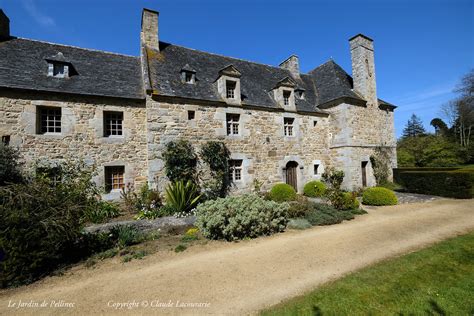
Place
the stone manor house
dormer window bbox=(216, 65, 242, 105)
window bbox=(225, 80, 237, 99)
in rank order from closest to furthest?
the stone manor house, dormer window bbox=(216, 65, 242, 105), window bbox=(225, 80, 237, 99)

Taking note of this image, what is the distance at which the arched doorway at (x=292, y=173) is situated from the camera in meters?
14.0

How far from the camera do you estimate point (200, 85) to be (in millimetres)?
12477

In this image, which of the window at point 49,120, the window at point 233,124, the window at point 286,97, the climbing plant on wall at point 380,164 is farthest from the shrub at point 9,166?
the climbing plant on wall at point 380,164

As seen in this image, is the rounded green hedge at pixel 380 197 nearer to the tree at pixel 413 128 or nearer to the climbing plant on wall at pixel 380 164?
the climbing plant on wall at pixel 380 164

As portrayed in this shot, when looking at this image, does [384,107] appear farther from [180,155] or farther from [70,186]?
[70,186]

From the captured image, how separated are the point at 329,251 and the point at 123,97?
399 inches

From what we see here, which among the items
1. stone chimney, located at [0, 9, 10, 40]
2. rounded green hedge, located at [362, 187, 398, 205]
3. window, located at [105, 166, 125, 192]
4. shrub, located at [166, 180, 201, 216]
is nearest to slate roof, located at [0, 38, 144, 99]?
Result: stone chimney, located at [0, 9, 10, 40]

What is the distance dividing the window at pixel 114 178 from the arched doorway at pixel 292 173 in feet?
29.6

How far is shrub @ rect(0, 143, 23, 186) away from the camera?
8203mm

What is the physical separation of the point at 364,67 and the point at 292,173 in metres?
8.48

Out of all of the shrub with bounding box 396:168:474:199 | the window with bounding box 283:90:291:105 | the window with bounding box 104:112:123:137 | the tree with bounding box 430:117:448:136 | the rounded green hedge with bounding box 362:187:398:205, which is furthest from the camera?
the tree with bounding box 430:117:448:136

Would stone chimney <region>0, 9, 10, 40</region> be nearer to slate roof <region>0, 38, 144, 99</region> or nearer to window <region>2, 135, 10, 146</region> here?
slate roof <region>0, 38, 144, 99</region>

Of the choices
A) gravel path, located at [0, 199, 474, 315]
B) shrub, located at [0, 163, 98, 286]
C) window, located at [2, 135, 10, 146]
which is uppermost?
window, located at [2, 135, 10, 146]

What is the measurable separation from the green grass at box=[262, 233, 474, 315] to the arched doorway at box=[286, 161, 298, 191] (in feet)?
30.5
